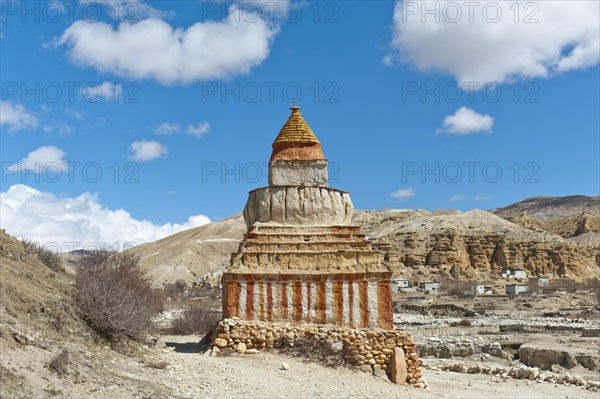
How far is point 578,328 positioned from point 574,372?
44.5 ft

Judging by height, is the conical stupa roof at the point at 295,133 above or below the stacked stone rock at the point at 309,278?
above

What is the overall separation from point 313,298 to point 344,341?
1.48m

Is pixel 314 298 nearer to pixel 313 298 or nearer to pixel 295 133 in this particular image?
pixel 313 298

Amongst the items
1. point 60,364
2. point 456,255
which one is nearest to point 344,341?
point 60,364

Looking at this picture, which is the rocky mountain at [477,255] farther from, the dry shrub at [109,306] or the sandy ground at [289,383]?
the dry shrub at [109,306]

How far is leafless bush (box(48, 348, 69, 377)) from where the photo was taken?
9250mm

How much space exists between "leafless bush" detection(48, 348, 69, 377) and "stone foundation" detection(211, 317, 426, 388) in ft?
19.5

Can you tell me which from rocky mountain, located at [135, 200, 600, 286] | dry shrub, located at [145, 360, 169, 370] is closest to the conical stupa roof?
dry shrub, located at [145, 360, 169, 370]

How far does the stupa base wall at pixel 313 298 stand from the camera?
1602 centimetres

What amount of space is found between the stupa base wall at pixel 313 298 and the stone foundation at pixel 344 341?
1.14 feet

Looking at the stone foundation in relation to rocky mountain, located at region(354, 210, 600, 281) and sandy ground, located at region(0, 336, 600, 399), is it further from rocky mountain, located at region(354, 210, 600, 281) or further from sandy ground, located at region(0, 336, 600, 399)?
rocky mountain, located at region(354, 210, 600, 281)

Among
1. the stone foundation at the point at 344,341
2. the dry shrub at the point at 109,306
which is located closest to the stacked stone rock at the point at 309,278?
the stone foundation at the point at 344,341

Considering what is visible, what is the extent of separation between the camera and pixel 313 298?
16.1 m

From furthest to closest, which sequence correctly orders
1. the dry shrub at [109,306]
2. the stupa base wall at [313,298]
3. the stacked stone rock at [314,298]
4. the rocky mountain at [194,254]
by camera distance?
the rocky mountain at [194,254], the stupa base wall at [313,298], the stacked stone rock at [314,298], the dry shrub at [109,306]
